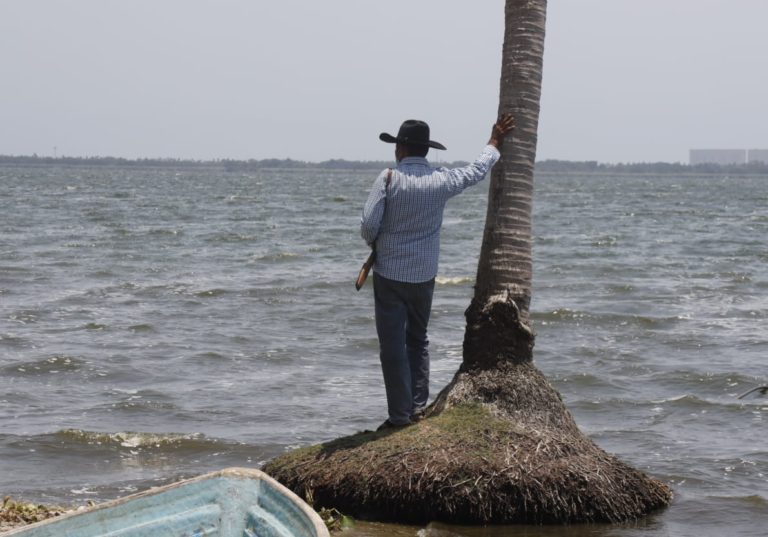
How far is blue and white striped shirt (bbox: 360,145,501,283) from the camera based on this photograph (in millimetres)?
6871

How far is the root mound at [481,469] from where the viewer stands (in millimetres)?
6742

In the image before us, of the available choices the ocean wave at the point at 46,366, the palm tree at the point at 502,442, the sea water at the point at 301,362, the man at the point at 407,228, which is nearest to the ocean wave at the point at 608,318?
the sea water at the point at 301,362

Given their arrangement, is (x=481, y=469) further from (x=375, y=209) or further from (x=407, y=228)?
(x=375, y=209)

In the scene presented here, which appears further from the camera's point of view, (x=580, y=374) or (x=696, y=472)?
(x=580, y=374)

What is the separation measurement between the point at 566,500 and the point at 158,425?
14.5 feet

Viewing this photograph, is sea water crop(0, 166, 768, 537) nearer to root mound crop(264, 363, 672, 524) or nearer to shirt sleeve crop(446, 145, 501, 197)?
root mound crop(264, 363, 672, 524)

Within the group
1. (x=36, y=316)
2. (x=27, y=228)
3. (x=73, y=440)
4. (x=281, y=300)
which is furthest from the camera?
(x=27, y=228)

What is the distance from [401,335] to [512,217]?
1031mm

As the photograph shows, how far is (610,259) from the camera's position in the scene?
2755 cm

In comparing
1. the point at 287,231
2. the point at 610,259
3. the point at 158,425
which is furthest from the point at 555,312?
the point at 287,231

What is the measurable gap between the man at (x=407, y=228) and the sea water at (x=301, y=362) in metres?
1.18

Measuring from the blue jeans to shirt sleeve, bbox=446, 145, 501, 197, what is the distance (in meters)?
0.60

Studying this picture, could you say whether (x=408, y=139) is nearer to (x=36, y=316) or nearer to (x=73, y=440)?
(x=73, y=440)

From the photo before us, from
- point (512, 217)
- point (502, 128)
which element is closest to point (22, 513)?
point (512, 217)
